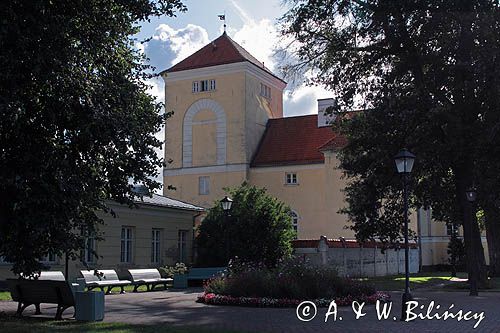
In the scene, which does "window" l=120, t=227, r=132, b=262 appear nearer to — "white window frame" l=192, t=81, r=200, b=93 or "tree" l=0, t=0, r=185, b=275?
"tree" l=0, t=0, r=185, b=275

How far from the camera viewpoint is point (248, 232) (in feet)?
103

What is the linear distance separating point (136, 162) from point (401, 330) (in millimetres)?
7196

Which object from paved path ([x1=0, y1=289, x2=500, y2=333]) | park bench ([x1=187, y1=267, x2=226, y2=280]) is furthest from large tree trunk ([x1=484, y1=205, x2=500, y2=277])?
paved path ([x1=0, y1=289, x2=500, y2=333])

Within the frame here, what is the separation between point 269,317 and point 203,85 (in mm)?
41010

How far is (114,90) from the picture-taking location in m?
13.7

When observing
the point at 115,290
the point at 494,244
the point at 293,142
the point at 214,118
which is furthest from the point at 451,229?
the point at 115,290

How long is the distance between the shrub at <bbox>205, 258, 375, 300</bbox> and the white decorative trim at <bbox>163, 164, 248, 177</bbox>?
32.6 m

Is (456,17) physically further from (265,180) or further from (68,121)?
(265,180)

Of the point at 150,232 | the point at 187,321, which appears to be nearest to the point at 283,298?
the point at 187,321

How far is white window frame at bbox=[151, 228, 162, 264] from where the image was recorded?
33531mm

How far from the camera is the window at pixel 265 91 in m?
55.4

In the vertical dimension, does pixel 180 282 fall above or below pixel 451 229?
below

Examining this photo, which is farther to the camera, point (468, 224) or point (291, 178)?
point (291, 178)

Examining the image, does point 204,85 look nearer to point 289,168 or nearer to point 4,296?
point 289,168
